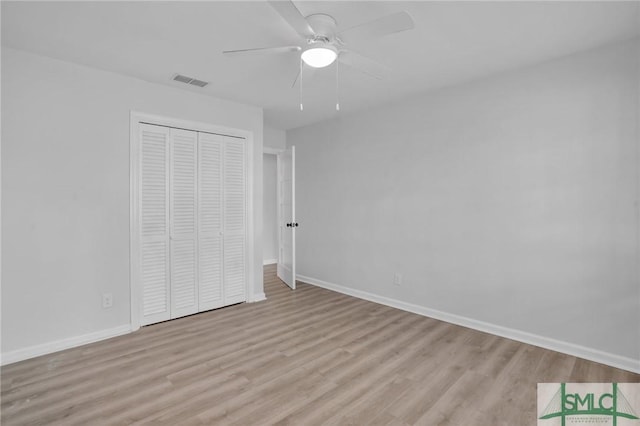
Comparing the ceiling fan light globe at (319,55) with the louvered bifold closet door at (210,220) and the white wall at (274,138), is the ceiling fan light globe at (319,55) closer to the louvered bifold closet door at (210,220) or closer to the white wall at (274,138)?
the louvered bifold closet door at (210,220)

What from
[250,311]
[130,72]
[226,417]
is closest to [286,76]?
[130,72]

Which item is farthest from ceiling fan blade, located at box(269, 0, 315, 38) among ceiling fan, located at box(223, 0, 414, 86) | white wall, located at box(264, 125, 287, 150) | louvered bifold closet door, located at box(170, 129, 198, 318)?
white wall, located at box(264, 125, 287, 150)

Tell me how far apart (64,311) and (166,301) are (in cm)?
90

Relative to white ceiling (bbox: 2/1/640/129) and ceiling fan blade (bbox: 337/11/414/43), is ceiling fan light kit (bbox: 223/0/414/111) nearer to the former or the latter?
ceiling fan blade (bbox: 337/11/414/43)

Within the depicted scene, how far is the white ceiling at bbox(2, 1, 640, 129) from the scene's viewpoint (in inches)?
84.3

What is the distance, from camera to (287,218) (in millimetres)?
5180

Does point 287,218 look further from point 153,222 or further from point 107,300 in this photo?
point 107,300

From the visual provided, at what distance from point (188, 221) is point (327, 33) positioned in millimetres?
2544

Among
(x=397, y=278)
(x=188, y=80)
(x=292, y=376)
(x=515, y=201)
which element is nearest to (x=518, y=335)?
(x=515, y=201)

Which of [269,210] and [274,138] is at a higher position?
[274,138]

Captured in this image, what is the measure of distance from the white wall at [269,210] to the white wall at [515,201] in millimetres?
2740

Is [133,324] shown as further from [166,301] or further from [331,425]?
[331,425]

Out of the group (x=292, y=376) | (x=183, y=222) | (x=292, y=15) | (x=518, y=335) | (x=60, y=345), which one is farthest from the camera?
(x=183, y=222)

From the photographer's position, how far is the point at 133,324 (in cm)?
329
